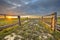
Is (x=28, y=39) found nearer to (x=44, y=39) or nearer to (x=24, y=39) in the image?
(x=24, y=39)

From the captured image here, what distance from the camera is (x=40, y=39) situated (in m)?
3.31

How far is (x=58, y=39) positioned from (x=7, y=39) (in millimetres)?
2284

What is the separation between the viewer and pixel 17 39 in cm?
334

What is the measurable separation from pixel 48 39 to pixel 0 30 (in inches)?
117

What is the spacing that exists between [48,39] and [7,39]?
1832mm

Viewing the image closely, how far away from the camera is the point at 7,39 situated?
132 inches

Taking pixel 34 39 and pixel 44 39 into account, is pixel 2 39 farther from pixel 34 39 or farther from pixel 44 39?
pixel 44 39

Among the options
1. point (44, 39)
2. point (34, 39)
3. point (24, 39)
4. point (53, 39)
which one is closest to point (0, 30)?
point (24, 39)

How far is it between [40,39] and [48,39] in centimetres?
35

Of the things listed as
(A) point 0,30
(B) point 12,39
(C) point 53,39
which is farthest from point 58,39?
(A) point 0,30

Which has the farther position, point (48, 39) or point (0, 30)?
point (0, 30)

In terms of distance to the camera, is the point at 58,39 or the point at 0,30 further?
the point at 0,30

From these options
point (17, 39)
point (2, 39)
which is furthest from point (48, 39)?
point (2, 39)

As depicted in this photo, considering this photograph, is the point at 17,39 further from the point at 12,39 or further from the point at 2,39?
the point at 2,39
